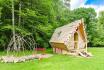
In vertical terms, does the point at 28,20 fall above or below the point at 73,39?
above

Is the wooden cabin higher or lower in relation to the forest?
lower

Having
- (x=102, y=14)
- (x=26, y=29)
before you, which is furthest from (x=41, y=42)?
(x=102, y=14)

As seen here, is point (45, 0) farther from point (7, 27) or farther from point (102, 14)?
point (102, 14)

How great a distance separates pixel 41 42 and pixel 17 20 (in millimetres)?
4824

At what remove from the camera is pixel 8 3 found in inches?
995

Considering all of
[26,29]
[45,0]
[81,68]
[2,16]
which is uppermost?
[45,0]

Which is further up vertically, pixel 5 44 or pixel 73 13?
pixel 73 13

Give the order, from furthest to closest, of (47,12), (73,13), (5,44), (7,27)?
(73,13) → (47,12) → (5,44) → (7,27)

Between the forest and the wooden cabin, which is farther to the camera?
the forest

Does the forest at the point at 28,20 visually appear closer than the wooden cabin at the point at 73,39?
No

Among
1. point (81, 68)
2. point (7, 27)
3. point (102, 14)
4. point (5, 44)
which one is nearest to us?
point (81, 68)

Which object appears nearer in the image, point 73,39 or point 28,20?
point 73,39

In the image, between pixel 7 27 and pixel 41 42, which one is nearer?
pixel 7 27

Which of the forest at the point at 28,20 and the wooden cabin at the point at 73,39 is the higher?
the forest at the point at 28,20
